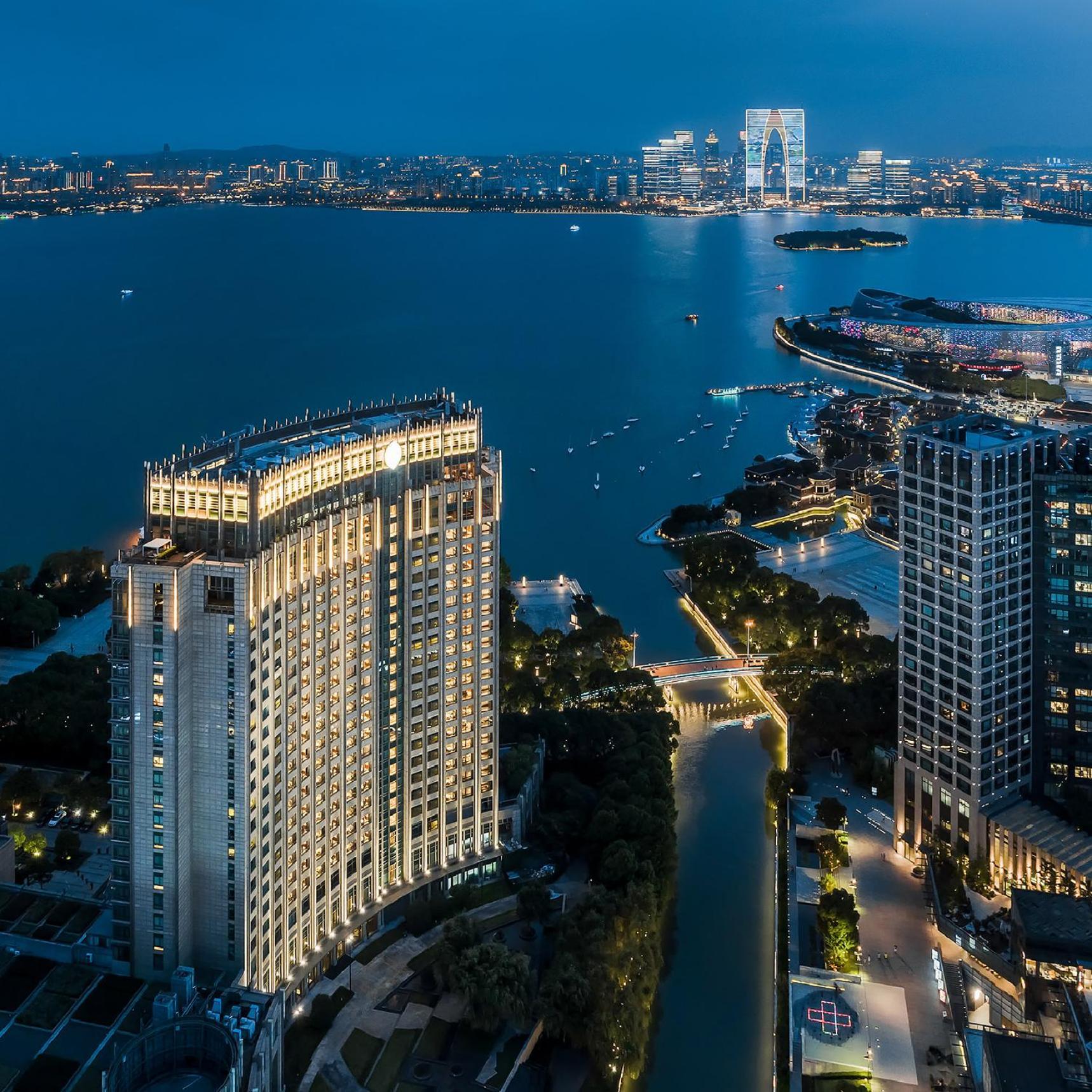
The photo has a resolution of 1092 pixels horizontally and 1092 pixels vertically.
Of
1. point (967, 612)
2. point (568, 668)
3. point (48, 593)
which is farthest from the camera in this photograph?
point (48, 593)

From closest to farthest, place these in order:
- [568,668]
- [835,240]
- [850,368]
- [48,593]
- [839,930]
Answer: [839,930] < [568,668] < [48,593] < [850,368] < [835,240]

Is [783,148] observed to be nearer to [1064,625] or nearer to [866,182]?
[866,182]

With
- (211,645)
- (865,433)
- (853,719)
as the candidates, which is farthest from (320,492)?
(865,433)

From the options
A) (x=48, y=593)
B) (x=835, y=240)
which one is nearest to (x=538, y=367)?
(x=48, y=593)

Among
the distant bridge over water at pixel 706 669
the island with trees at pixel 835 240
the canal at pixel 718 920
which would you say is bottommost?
the canal at pixel 718 920

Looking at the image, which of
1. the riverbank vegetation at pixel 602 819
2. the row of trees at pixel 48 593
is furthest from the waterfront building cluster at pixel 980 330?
the row of trees at pixel 48 593

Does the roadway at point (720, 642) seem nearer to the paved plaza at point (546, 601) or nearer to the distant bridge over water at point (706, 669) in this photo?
the distant bridge over water at point (706, 669)
